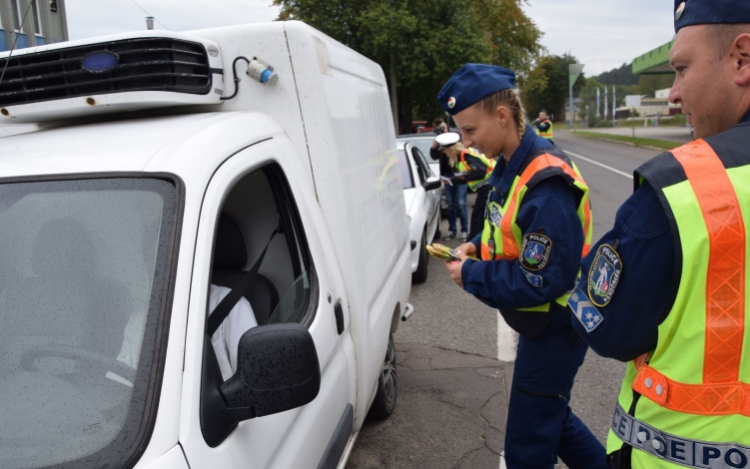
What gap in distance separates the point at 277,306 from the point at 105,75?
1038mm

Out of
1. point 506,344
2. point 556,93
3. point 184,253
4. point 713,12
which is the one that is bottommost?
point 506,344

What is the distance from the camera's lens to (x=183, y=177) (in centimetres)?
178

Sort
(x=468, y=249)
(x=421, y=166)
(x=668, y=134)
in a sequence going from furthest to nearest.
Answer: (x=668, y=134) < (x=421, y=166) < (x=468, y=249)

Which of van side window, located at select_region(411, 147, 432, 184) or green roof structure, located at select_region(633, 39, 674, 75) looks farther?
green roof structure, located at select_region(633, 39, 674, 75)

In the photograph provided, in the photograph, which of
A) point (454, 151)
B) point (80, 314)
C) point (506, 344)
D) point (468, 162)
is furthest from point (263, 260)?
point (454, 151)

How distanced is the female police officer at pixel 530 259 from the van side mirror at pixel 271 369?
1.09 meters

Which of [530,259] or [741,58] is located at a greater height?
[741,58]

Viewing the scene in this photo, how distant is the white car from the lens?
7.17 metres

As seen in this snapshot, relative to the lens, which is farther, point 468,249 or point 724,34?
point 468,249

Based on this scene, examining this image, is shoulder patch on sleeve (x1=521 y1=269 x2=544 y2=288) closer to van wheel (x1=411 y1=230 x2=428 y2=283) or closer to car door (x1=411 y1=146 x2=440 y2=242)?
van wheel (x1=411 y1=230 x2=428 y2=283)

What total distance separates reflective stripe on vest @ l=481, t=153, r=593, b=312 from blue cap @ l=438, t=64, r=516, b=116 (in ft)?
1.12

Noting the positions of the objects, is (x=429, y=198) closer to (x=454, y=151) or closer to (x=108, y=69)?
(x=454, y=151)

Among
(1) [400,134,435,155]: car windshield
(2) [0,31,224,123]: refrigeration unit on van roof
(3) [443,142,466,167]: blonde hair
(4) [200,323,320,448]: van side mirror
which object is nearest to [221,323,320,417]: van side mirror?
(4) [200,323,320,448]: van side mirror

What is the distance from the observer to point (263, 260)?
2.78 m
